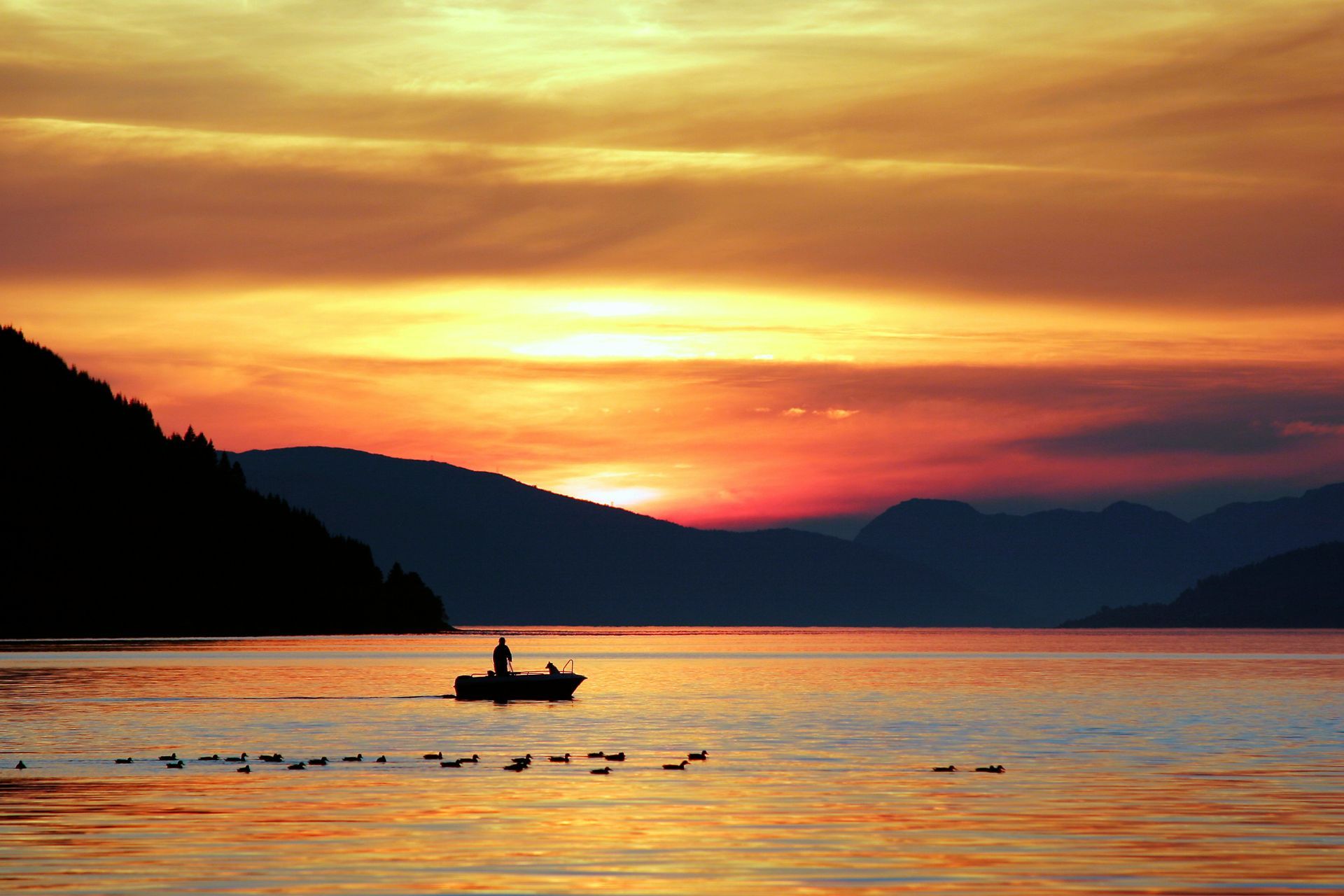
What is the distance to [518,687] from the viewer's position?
10994 centimetres

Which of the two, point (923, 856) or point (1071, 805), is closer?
point (923, 856)

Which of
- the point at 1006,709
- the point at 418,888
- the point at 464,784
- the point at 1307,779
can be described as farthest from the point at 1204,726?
the point at 418,888

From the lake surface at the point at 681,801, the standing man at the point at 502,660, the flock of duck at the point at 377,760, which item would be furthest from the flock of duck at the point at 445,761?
the standing man at the point at 502,660

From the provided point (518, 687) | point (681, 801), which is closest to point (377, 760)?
point (681, 801)

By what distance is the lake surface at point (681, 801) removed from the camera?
38781 mm

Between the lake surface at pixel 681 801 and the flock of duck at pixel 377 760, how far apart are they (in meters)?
0.65

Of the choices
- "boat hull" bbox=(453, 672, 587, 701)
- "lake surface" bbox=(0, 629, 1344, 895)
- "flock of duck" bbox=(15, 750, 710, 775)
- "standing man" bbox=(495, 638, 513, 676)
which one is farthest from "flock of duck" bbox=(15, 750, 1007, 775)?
"boat hull" bbox=(453, 672, 587, 701)

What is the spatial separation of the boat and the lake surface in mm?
1029

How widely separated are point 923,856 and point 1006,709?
68179mm

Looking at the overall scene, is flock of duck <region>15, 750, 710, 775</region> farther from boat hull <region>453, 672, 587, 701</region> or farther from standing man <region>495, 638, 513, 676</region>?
boat hull <region>453, 672, 587, 701</region>

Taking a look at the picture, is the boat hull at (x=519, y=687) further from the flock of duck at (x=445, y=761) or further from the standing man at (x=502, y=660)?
the flock of duck at (x=445, y=761)

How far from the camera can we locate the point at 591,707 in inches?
4318

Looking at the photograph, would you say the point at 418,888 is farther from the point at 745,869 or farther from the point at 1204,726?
the point at 1204,726

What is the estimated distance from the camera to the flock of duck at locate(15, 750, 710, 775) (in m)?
64.1
